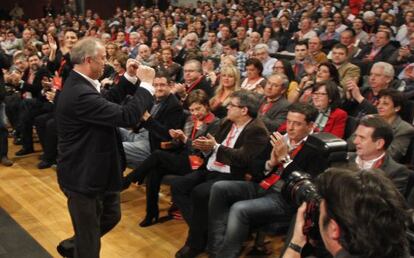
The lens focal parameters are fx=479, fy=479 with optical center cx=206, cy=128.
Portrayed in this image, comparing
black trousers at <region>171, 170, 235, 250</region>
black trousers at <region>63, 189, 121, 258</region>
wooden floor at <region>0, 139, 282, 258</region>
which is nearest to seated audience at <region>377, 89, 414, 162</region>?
wooden floor at <region>0, 139, 282, 258</region>

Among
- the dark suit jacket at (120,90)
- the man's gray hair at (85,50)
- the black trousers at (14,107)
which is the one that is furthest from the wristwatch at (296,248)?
the black trousers at (14,107)

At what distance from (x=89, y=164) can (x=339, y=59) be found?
3140mm

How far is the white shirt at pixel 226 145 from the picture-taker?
118 inches

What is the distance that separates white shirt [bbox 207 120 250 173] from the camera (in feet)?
9.83

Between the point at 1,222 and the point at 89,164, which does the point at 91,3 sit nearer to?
the point at 1,222

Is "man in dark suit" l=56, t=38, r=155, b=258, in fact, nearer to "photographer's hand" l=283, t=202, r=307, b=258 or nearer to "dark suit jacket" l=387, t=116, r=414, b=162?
"photographer's hand" l=283, t=202, r=307, b=258

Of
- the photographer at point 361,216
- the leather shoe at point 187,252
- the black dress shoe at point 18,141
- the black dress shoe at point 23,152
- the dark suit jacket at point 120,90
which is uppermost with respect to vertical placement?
the photographer at point 361,216

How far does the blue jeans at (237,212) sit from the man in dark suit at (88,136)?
2.23ft

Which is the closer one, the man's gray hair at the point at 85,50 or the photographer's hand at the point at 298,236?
the photographer's hand at the point at 298,236

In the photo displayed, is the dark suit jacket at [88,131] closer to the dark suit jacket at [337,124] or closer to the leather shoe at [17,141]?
the dark suit jacket at [337,124]

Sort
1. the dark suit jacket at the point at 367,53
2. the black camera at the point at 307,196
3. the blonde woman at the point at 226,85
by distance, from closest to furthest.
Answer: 1. the black camera at the point at 307,196
2. the blonde woman at the point at 226,85
3. the dark suit jacket at the point at 367,53

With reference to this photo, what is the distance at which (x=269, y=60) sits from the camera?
18.3ft

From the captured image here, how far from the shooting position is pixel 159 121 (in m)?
3.58

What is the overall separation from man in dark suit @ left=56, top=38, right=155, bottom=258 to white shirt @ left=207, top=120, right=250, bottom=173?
81cm
